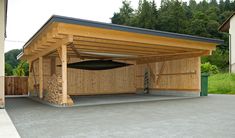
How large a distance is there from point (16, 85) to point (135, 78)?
Result: 7.35 meters

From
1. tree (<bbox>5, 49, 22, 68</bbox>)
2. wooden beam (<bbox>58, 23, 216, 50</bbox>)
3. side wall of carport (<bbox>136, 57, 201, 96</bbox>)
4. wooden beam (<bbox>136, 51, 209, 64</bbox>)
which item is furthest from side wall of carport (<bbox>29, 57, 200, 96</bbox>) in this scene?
tree (<bbox>5, 49, 22, 68</bbox>)

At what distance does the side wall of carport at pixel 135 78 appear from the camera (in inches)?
524

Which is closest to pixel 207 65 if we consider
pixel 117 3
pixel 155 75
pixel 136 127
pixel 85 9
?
pixel 155 75

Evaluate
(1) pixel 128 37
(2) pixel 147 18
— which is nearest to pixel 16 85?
(1) pixel 128 37

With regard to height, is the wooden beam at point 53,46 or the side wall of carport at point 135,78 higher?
the wooden beam at point 53,46

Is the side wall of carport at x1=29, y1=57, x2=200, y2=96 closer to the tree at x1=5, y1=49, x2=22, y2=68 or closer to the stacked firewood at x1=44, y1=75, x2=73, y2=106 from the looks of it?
the stacked firewood at x1=44, y1=75, x2=73, y2=106

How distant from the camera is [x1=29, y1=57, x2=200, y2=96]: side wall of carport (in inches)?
524

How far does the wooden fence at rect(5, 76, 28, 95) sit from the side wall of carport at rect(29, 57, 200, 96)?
1.21m

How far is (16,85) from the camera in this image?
17000 millimetres

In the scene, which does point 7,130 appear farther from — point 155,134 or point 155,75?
point 155,75

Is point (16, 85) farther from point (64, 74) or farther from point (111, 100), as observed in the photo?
point (64, 74)

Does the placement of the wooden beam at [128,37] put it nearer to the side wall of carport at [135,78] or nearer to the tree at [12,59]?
the side wall of carport at [135,78]

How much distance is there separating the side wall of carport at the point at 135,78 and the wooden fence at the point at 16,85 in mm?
1210

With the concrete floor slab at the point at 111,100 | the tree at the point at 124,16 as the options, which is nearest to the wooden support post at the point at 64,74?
the concrete floor slab at the point at 111,100
